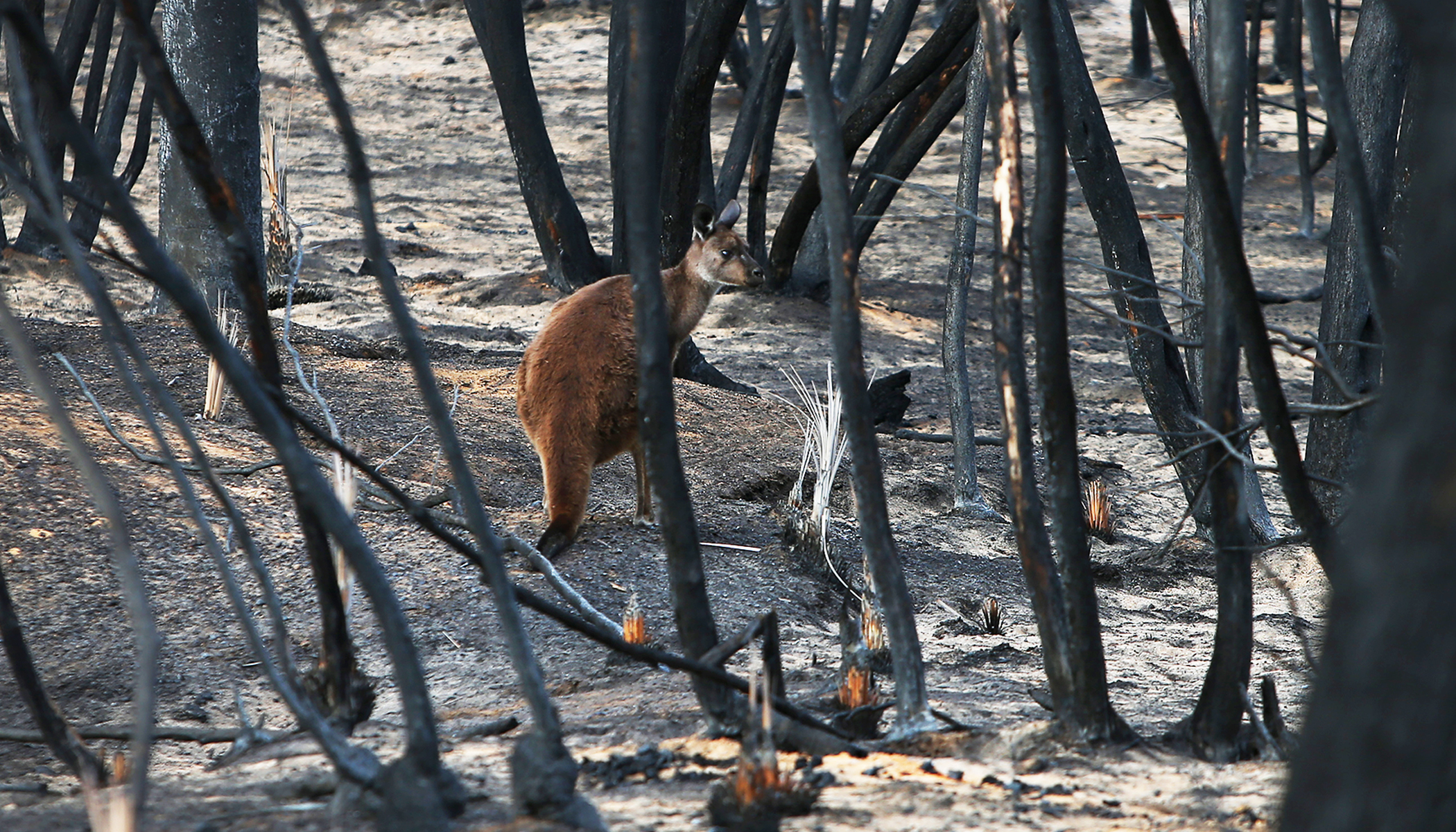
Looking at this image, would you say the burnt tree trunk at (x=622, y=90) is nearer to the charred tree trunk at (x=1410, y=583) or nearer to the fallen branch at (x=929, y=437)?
the fallen branch at (x=929, y=437)

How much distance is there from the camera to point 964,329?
5965mm

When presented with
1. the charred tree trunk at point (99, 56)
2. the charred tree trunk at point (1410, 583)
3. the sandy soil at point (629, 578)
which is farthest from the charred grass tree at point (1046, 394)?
the charred tree trunk at point (99, 56)

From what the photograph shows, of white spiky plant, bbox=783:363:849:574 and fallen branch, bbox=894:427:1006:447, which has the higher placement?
white spiky plant, bbox=783:363:849:574

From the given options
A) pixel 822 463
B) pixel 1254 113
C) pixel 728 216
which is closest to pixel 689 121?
pixel 728 216

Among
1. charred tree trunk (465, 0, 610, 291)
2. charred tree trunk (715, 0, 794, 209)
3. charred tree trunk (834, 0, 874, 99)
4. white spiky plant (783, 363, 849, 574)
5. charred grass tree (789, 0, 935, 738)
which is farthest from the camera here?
charred tree trunk (834, 0, 874, 99)

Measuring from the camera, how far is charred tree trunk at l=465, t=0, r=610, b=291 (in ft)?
26.4

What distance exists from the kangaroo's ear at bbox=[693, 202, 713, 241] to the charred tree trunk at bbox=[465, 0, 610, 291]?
8.51 ft

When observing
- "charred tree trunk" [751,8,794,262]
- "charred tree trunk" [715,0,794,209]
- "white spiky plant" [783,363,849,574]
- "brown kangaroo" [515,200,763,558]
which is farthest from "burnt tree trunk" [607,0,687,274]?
"white spiky plant" [783,363,849,574]

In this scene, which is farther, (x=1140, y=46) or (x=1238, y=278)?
(x=1140, y=46)

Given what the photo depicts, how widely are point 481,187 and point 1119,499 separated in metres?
9.55

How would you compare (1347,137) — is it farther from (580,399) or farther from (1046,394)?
(580,399)

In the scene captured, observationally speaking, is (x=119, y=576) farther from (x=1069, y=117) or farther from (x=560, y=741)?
(x=1069, y=117)

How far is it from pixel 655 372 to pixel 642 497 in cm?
270

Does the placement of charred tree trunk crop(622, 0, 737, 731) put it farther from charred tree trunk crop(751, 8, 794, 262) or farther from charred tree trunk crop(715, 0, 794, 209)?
charred tree trunk crop(715, 0, 794, 209)
